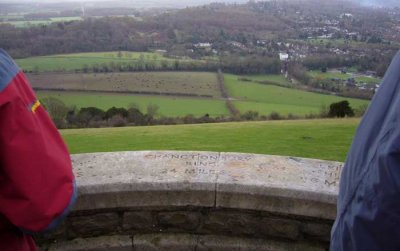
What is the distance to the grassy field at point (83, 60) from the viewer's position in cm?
4097

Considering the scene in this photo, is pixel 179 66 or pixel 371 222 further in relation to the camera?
pixel 179 66

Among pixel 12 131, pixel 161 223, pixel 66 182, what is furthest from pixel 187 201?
pixel 12 131

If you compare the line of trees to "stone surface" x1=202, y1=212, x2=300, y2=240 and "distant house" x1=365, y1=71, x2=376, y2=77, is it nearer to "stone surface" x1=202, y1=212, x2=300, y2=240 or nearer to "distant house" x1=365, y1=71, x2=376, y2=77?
"distant house" x1=365, y1=71, x2=376, y2=77

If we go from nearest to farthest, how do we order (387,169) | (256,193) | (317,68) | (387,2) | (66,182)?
1. (387,169)
2. (66,182)
3. (256,193)
4. (387,2)
5. (317,68)

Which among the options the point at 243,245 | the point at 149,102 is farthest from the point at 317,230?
the point at 149,102

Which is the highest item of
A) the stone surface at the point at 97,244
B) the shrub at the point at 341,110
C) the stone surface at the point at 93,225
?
the stone surface at the point at 93,225

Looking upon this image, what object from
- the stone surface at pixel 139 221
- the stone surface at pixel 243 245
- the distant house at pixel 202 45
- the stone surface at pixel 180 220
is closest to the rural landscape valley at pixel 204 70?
the distant house at pixel 202 45

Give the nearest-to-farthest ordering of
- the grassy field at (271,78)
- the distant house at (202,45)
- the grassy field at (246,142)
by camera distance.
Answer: the grassy field at (246,142), the grassy field at (271,78), the distant house at (202,45)

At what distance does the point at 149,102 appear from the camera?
3175 centimetres

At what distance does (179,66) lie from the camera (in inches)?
1881

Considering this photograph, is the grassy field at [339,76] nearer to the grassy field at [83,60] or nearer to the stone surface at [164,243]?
the grassy field at [83,60]

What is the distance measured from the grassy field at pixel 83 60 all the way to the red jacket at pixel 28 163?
39.1 metres

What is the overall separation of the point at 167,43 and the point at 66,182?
197ft

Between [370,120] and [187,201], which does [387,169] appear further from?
[187,201]
